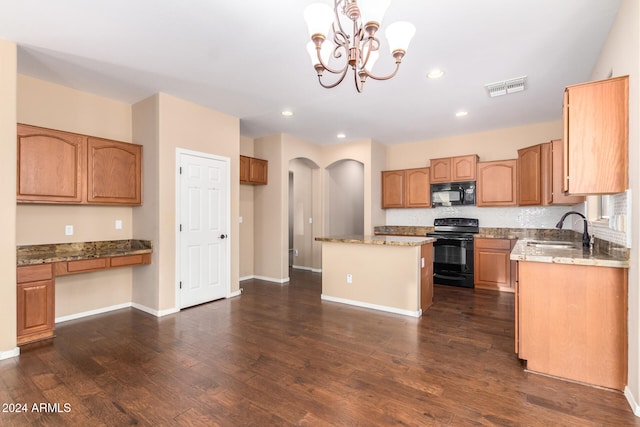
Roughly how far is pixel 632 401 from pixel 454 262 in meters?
3.36

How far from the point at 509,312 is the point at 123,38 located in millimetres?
5052

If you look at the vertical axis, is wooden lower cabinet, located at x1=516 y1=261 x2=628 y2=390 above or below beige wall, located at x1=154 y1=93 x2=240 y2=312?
below

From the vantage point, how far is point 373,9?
1673 millimetres

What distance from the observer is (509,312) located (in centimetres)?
379

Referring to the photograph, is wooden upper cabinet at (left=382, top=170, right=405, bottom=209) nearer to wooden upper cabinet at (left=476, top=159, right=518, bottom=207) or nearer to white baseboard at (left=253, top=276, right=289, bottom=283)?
wooden upper cabinet at (left=476, top=159, right=518, bottom=207)

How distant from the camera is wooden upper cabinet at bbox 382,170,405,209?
6.08m

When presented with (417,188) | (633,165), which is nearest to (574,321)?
(633,165)

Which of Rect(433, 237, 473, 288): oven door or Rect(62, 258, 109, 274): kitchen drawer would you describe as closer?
Rect(62, 258, 109, 274): kitchen drawer

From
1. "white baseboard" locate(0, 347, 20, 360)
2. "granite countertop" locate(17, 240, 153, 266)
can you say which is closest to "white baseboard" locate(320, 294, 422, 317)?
"granite countertop" locate(17, 240, 153, 266)

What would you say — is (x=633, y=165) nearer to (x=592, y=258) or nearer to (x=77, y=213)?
(x=592, y=258)

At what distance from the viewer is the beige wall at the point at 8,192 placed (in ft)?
8.48

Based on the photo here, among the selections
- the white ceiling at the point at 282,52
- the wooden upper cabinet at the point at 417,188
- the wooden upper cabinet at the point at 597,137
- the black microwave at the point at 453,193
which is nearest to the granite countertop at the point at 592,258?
the wooden upper cabinet at the point at 597,137

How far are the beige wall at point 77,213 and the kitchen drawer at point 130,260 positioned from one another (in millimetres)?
552

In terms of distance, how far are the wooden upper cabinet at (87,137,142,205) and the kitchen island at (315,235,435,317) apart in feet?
8.62
